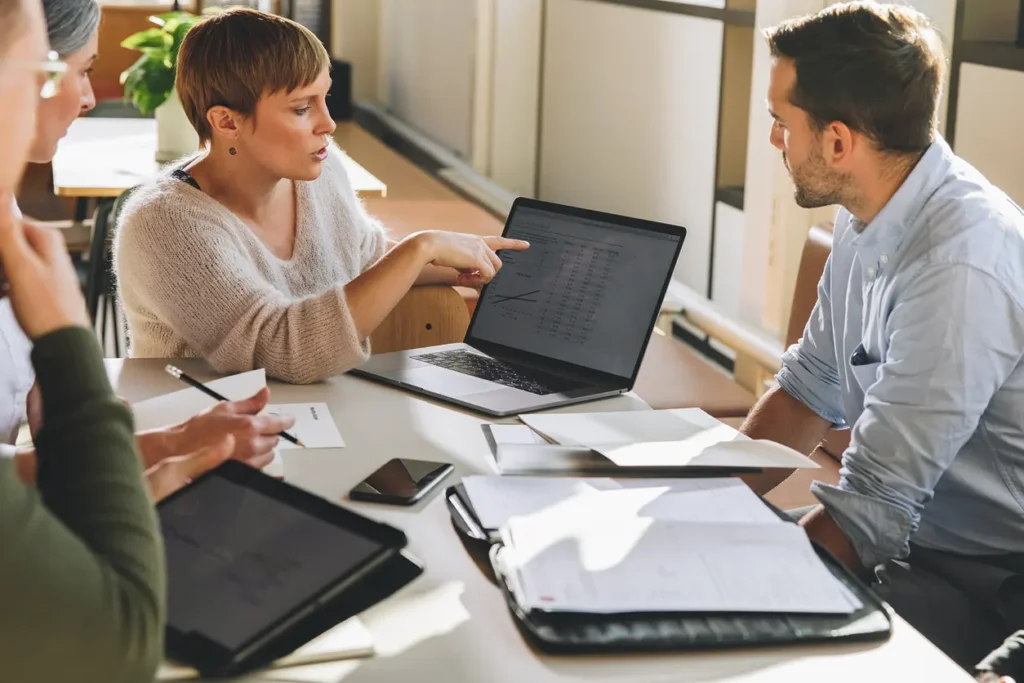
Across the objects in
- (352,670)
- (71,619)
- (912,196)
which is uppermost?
(912,196)

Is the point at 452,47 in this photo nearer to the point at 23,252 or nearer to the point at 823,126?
the point at 823,126

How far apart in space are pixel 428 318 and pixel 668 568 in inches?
44.9

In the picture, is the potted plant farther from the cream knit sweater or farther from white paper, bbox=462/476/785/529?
white paper, bbox=462/476/785/529

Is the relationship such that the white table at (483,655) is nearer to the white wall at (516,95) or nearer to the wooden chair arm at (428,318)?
the wooden chair arm at (428,318)

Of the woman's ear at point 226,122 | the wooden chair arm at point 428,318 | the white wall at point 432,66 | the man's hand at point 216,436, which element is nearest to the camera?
the man's hand at point 216,436

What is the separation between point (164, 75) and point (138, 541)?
9.40ft

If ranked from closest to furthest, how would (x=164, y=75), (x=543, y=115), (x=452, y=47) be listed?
1. (x=164, y=75)
2. (x=543, y=115)
3. (x=452, y=47)

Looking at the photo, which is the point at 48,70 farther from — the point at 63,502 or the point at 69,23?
the point at 69,23

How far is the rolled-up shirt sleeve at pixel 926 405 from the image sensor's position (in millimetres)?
1497

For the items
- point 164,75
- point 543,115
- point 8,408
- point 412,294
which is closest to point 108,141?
point 164,75

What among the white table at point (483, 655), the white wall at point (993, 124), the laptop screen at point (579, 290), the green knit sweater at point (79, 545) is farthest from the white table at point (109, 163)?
the green knit sweater at point (79, 545)

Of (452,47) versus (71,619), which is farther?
(452,47)

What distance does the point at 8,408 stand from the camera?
1632 millimetres

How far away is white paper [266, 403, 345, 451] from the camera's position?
155 cm
